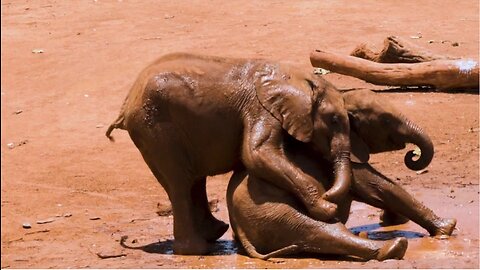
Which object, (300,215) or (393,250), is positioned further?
(300,215)

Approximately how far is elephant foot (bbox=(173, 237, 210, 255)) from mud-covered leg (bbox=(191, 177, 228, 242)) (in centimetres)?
29

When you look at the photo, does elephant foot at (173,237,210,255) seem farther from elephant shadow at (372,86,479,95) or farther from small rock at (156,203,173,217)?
elephant shadow at (372,86,479,95)

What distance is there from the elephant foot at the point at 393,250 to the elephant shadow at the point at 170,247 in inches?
51.6

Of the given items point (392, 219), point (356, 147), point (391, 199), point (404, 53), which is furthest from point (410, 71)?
point (356, 147)

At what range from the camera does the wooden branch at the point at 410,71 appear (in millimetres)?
14711

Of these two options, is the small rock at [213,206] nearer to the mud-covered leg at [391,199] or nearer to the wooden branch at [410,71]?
the mud-covered leg at [391,199]

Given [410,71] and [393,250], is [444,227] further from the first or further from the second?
[410,71]

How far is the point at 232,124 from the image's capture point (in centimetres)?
884

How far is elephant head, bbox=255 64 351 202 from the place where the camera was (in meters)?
8.70

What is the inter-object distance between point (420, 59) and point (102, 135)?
4.29m

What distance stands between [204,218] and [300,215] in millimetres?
1098

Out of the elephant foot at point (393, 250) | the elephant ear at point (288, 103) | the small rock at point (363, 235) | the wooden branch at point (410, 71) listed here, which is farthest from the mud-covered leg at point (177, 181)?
the wooden branch at point (410, 71)

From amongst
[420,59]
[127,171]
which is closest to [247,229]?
[127,171]

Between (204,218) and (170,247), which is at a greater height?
(204,218)
